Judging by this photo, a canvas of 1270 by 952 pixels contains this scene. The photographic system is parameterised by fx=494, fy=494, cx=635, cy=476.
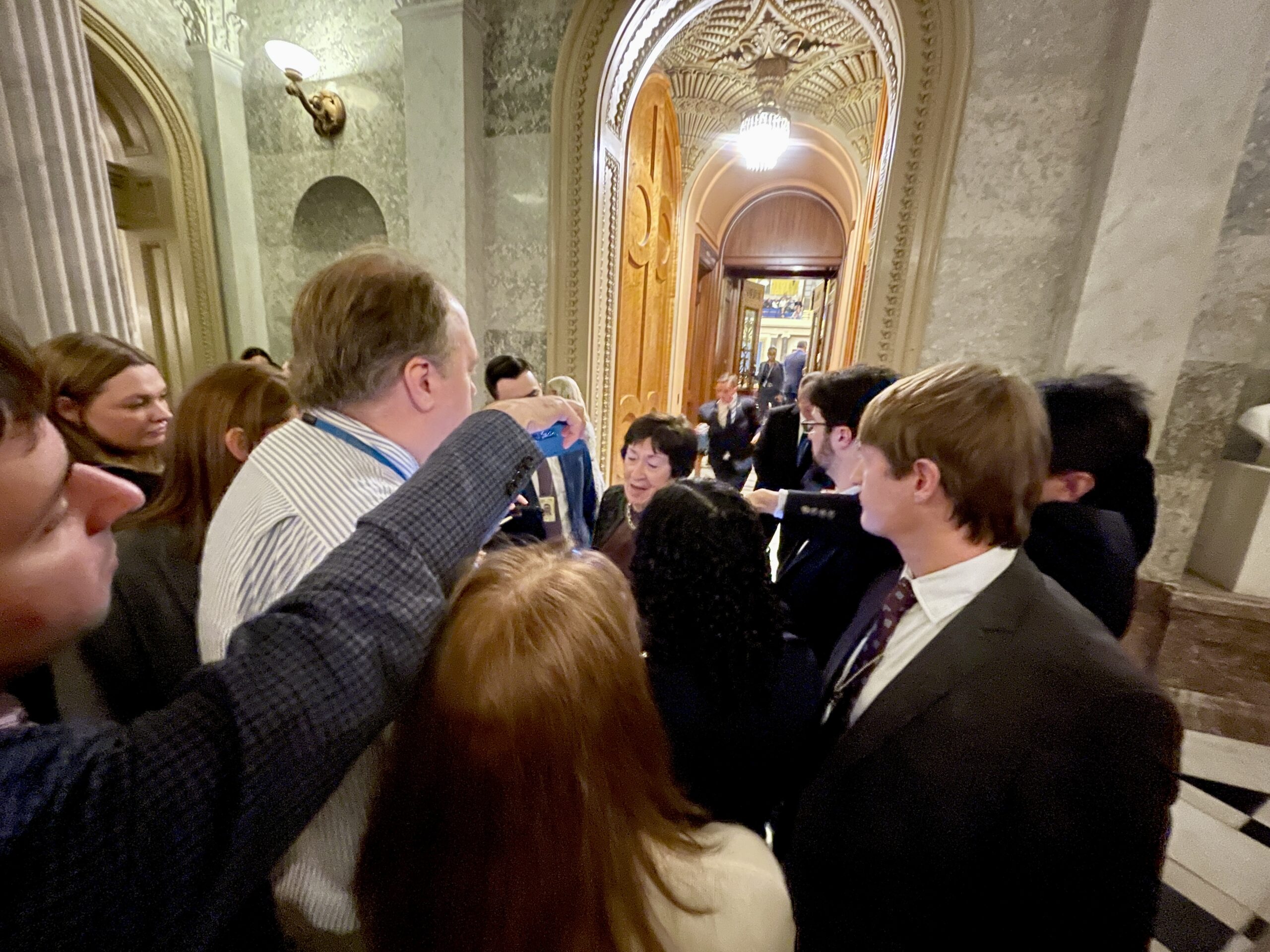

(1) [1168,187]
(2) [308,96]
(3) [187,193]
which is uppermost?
(2) [308,96]

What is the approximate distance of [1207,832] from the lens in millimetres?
2012

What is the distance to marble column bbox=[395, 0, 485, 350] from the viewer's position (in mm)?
3262

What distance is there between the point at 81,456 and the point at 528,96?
3.30 m

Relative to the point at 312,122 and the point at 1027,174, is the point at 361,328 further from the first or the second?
the point at 312,122

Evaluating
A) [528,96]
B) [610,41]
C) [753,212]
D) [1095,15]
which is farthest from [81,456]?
[753,212]

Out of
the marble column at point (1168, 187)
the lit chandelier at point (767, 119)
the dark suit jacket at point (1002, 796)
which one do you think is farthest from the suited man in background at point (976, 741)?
the lit chandelier at point (767, 119)

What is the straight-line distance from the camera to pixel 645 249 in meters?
4.90

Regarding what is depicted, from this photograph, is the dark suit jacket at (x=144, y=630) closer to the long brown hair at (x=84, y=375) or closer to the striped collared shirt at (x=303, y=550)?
the striped collared shirt at (x=303, y=550)

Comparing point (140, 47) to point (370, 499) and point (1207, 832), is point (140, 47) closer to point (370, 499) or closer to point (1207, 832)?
point (370, 499)

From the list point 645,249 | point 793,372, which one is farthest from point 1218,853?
point 793,372

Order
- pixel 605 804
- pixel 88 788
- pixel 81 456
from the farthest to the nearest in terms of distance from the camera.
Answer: pixel 81 456 < pixel 605 804 < pixel 88 788

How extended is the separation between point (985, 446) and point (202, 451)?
187 centimetres

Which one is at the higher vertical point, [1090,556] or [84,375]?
[84,375]

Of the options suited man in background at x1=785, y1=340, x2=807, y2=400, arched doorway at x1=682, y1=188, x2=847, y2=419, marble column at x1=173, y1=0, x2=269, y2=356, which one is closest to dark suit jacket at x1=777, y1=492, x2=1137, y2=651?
marble column at x1=173, y1=0, x2=269, y2=356
